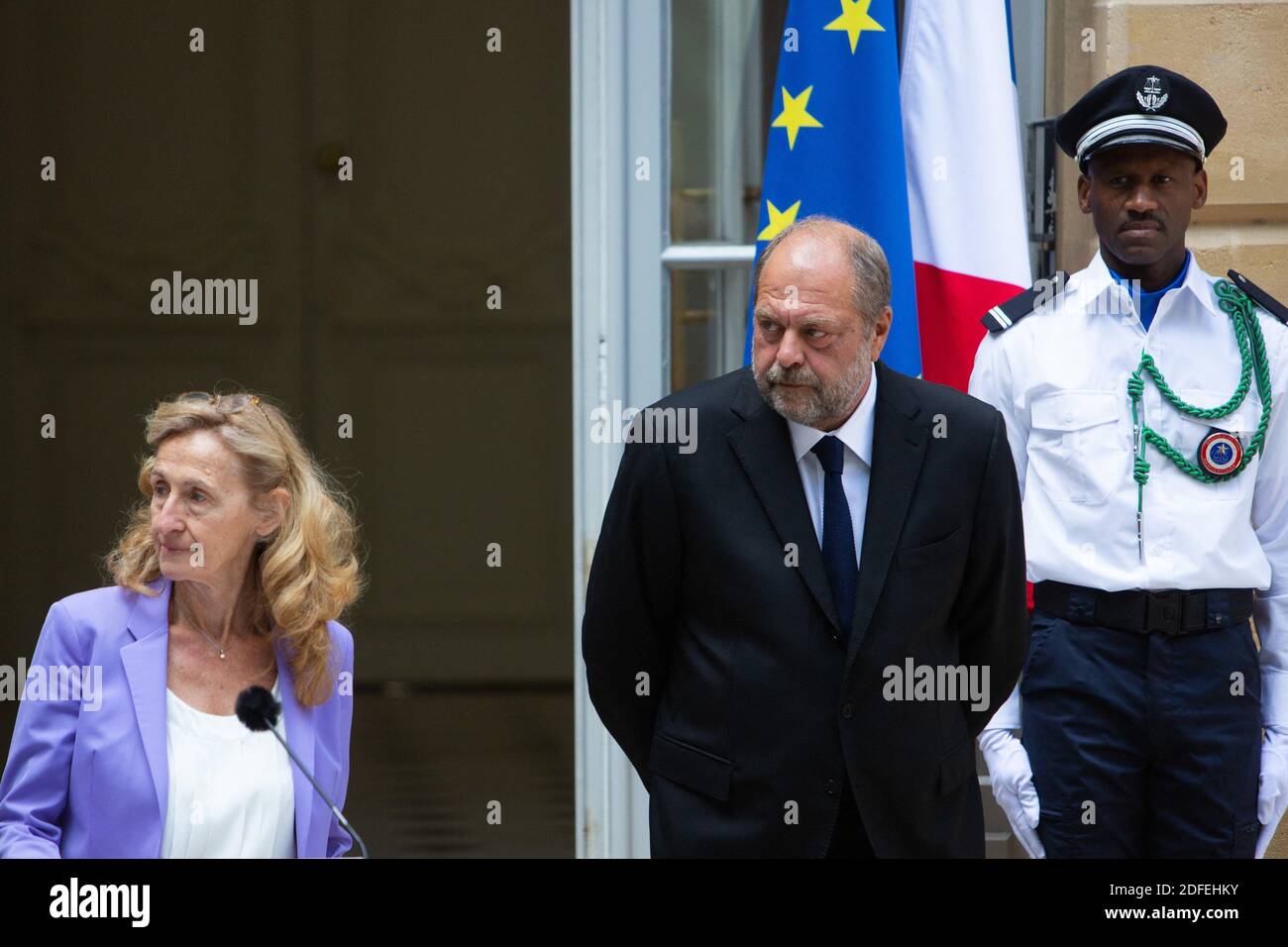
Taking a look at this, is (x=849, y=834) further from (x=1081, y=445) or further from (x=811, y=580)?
(x=1081, y=445)

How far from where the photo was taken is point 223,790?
2.53m

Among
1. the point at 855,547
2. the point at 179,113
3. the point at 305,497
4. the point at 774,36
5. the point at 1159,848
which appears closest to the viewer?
the point at 855,547

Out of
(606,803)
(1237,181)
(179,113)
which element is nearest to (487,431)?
(179,113)

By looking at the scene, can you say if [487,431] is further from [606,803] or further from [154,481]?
[154,481]

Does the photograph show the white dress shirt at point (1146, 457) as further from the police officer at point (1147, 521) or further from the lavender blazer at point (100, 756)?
the lavender blazer at point (100, 756)

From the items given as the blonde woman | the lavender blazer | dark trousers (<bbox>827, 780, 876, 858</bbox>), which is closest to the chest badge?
dark trousers (<bbox>827, 780, 876, 858</bbox>)

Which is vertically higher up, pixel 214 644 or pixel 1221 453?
pixel 1221 453

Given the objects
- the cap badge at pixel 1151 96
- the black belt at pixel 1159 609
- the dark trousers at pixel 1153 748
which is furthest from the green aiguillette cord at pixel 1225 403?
the cap badge at pixel 1151 96

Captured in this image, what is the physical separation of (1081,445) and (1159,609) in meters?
0.33

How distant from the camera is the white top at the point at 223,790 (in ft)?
8.19

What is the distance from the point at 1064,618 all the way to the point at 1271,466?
48 centimetres

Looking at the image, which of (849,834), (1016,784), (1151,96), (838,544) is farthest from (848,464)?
(1151,96)

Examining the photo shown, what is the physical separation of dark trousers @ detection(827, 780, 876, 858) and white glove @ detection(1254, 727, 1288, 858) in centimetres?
95

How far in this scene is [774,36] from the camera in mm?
4250
